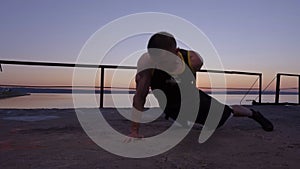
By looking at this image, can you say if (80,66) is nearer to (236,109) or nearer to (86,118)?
(86,118)

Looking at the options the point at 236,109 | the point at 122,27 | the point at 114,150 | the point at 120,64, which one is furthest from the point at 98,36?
the point at 120,64

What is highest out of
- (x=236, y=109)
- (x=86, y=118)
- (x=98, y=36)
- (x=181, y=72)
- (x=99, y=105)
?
(x=98, y=36)

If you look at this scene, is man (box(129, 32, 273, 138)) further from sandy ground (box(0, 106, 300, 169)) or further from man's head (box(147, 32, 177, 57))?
sandy ground (box(0, 106, 300, 169))

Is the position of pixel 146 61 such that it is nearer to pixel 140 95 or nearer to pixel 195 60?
pixel 140 95

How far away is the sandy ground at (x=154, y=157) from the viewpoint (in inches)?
81.2

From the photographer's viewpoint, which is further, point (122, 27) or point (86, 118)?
point (86, 118)

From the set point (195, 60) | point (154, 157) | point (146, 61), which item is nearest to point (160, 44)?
point (146, 61)

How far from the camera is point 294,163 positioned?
2170 millimetres

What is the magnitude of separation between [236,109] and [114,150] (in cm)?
147

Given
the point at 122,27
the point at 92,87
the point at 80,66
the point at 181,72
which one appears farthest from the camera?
the point at 92,87

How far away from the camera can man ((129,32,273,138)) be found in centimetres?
279

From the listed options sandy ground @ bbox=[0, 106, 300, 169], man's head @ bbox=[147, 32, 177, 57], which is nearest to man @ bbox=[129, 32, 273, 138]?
man's head @ bbox=[147, 32, 177, 57]

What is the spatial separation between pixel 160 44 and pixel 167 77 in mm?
388

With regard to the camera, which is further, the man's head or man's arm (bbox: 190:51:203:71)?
man's arm (bbox: 190:51:203:71)
